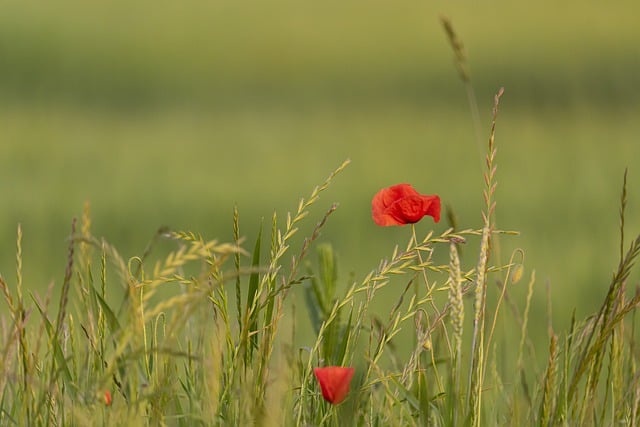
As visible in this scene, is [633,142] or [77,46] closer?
[633,142]

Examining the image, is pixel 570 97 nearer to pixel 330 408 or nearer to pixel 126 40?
pixel 126 40

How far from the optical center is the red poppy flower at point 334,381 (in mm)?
869

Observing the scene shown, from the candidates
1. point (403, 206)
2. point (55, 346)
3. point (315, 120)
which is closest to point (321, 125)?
A: point (315, 120)

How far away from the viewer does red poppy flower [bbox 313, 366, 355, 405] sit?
87 centimetres

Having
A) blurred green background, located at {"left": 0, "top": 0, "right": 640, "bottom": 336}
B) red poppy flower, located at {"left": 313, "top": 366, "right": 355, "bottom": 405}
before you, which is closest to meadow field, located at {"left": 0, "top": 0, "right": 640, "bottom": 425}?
blurred green background, located at {"left": 0, "top": 0, "right": 640, "bottom": 336}

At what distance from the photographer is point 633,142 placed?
14.1ft

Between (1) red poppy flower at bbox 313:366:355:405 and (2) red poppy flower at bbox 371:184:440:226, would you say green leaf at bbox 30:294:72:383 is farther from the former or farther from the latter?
(2) red poppy flower at bbox 371:184:440:226

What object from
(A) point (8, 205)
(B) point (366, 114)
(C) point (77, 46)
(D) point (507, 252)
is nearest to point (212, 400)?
(D) point (507, 252)

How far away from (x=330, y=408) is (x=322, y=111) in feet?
12.1

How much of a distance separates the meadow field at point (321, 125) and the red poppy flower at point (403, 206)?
1.49m

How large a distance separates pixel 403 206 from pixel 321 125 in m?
3.45

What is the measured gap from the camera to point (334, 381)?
2.86 feet

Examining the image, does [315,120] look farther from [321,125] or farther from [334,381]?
[334,381]

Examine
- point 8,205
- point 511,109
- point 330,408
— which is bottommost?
point 330,408
